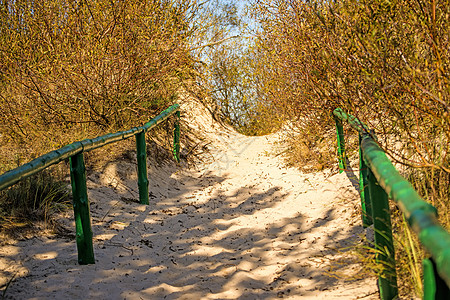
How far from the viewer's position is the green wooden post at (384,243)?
237 centimetres

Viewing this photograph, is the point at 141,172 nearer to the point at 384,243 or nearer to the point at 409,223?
the point at 384,243

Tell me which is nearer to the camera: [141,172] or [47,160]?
[47,160]

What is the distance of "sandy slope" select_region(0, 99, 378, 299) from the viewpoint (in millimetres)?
3068

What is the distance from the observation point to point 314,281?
10.3 ft

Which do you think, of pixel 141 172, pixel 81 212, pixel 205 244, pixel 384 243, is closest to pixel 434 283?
pixel 384 243

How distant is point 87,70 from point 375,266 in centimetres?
512

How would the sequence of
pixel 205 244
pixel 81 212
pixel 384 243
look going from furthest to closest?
pixel 205 244, pixel 81 212, pixel 384 243

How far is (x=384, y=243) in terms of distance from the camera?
248 centimetres

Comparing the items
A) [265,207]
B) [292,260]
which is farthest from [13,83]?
[292,260]

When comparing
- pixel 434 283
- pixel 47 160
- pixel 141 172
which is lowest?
pixel 434 283

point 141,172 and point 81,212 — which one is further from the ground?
point 141,172

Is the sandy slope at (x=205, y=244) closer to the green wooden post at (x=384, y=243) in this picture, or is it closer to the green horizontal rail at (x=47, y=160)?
the green wooden post at (x=384, y=243)

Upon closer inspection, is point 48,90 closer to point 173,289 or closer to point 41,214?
point 41,214

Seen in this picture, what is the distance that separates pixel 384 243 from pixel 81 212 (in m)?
2.22
